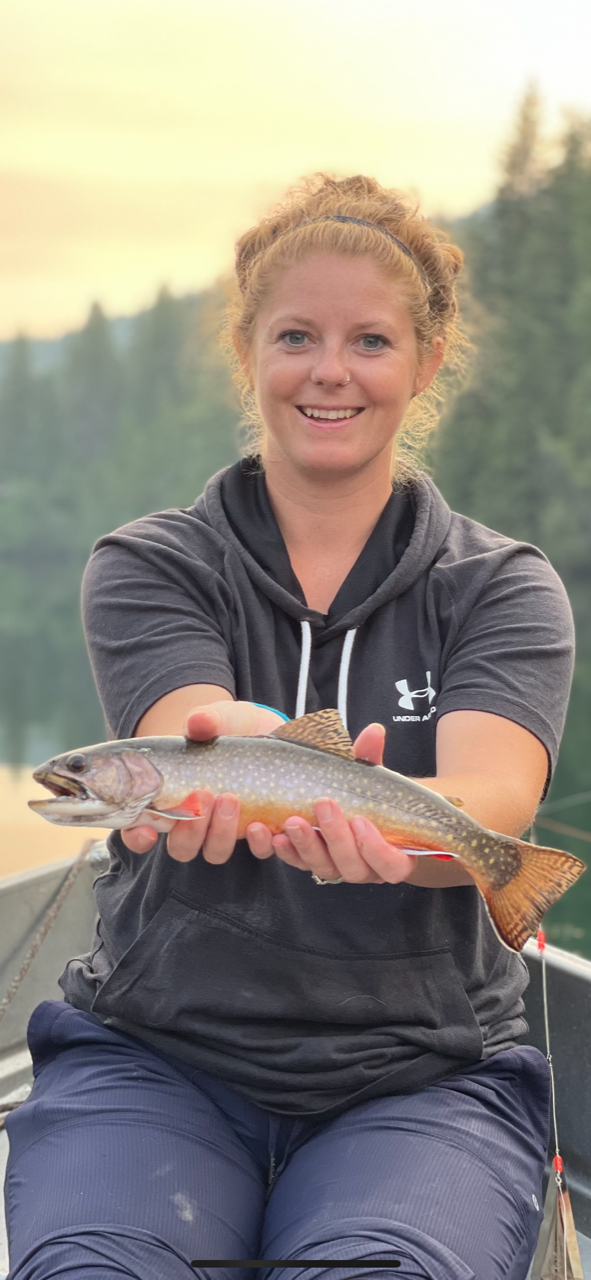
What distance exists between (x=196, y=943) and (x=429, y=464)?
1938mm

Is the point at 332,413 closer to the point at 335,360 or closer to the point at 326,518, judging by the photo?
the point at 335,360

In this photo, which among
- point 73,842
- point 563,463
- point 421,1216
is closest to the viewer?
point 421,1216

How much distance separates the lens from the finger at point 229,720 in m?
2.28

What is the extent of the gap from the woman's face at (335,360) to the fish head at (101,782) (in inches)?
38.5

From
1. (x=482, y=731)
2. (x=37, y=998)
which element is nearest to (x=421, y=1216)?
(x=482, y=731)

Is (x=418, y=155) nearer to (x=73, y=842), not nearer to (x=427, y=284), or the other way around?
(x=73, y=842)

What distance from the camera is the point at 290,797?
2.33 metres

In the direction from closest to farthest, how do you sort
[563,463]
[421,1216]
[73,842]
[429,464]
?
1. [421,1216]
2. [429,464]
3. [73,842]
4. [563,463]

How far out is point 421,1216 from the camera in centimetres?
214

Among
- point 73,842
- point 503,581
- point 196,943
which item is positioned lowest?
point 73,842

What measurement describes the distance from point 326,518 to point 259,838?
102cm

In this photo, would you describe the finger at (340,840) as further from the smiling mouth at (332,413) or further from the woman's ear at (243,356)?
the woman's ear at (243,356)

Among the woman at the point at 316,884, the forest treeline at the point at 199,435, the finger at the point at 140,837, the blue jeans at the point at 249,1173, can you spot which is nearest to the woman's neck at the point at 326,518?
the woman at the point at 316,884

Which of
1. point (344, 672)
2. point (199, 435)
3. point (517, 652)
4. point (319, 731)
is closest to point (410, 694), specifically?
point (344, 672)
